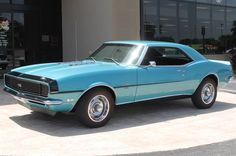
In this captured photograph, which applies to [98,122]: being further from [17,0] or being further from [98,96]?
[17,0]

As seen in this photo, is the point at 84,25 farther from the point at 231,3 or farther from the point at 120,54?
the point at 231,3

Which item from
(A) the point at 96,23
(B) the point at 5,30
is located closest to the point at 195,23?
(A) the point at 96,23

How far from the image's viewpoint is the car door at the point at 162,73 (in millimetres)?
8465

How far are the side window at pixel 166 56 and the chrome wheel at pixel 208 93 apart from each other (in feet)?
2.54

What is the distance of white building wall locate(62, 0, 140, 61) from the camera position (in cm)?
1537

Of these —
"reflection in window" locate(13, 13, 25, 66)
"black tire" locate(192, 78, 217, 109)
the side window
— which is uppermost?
"reflection in window" locate(13, 13, 25, 66)

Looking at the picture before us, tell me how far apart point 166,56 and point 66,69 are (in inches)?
95.7

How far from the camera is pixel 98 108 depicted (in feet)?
25.6

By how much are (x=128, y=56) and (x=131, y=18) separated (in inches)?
292

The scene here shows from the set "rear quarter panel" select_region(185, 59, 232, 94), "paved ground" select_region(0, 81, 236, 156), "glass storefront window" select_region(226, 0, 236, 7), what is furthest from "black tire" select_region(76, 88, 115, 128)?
"glass storefront window" select_region(226, 0, 236, 7)

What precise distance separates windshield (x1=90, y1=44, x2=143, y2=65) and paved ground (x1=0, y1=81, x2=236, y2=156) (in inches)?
45.8

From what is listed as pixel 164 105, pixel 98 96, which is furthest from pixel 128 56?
pixel 164 105

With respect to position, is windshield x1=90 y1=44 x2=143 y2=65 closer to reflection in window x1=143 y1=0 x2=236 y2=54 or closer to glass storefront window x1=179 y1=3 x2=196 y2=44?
reflection in window x1=143 y1=0 x2=236 y2=54

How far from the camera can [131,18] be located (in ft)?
52.1
